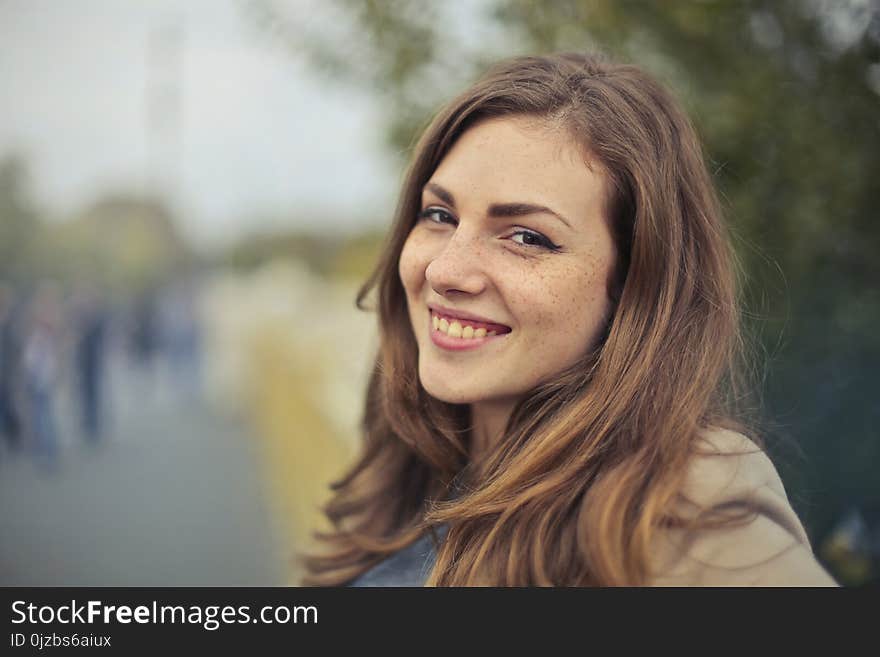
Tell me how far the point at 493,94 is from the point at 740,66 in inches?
64.2

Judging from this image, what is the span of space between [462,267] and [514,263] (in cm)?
9

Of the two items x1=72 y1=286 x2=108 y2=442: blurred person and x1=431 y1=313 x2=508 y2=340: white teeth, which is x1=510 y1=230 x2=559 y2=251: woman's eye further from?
x1=72 y1=286 x2=108 y2=442: blurred person

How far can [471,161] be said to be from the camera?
1.53 metres

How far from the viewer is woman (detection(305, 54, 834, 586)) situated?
1.24 m

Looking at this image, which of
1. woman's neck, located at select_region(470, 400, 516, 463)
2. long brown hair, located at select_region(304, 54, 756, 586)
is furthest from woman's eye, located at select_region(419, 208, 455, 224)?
woman's neck, located at select_region(470, 400, 516, 463)

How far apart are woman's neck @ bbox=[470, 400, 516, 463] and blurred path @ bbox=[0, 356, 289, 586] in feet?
9.86

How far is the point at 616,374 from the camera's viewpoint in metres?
1.42

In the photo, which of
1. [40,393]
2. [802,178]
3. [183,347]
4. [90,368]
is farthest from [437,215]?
[183,347]

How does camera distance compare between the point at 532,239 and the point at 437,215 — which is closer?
the point at 532,239

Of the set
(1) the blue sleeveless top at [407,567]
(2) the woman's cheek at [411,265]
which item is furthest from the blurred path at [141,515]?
(2) the woman's cheek at [411,265]

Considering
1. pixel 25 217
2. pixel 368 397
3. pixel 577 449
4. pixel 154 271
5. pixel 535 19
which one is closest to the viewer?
pixel 577 449

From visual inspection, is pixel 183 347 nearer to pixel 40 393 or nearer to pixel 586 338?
pixel 40 393

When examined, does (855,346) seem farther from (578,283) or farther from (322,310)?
(322,310)
